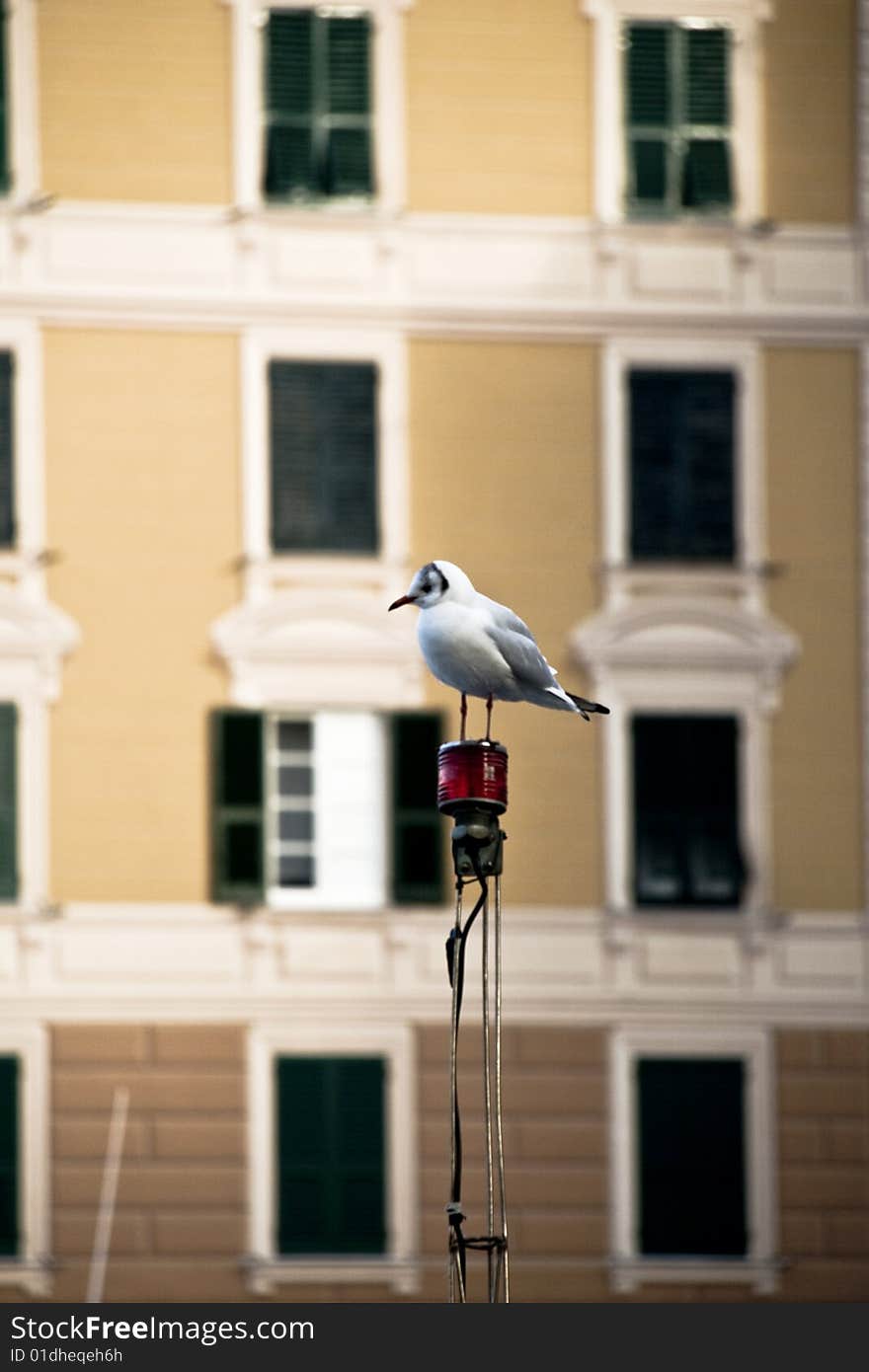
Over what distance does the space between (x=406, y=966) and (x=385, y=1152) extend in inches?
55.1

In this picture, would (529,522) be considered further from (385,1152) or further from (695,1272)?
(695,1272)

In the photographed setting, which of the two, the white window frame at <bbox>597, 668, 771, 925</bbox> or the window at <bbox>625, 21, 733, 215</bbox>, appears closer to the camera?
the white window frame at <bbox>597, 668, 771, 925</bbox>

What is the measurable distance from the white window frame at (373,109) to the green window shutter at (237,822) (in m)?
4.30

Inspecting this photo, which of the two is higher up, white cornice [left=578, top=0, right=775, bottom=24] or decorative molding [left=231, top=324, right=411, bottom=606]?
white cornice [left=578, top=0, right=775, bottom=24]

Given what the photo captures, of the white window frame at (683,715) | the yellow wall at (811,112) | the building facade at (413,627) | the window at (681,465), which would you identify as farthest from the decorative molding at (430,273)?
the white window frame at (683,715)

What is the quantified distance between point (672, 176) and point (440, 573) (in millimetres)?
12659

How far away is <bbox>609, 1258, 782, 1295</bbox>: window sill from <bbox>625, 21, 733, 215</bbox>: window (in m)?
8.18

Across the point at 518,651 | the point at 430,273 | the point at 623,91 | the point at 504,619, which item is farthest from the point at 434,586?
the point at 623,91

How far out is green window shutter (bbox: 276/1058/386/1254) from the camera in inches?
1152

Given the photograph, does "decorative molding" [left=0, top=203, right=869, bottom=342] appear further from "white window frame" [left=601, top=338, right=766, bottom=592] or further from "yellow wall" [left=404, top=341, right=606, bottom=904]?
"yellow wall" [left=404, top=341, right=606, bottom=904]

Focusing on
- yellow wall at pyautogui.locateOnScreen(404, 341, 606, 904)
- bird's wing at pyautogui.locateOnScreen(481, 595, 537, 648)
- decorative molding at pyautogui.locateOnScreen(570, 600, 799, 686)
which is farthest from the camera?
decorative molding at pyautogui.locateOnScreen(570, 600, 799, 686)

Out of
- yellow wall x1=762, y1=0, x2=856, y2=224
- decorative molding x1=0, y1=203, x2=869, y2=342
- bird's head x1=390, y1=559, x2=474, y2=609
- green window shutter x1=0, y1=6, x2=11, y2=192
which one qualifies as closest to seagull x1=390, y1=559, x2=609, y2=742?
bird's head x1=390, y1=559, x2=474, y2=609

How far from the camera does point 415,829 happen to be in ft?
97.2

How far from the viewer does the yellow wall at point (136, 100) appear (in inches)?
1190
